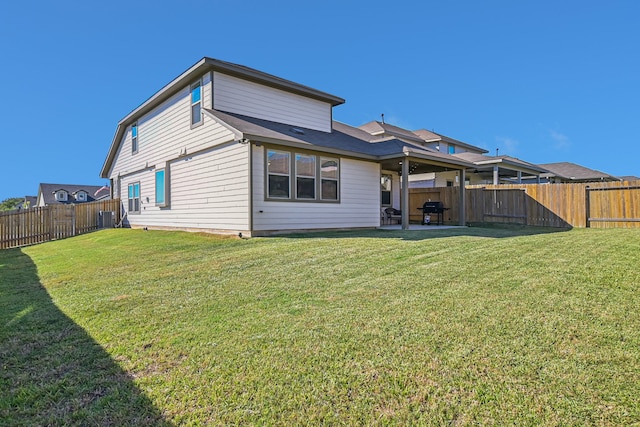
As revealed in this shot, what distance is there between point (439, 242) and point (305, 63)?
51.7ft

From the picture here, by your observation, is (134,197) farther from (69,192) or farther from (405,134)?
(69,192)

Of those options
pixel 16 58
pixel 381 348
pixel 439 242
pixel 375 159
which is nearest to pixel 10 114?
pixel 16 58

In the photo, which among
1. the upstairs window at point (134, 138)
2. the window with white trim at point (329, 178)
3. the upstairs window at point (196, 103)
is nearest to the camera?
the window with white trim at point (329, 178)

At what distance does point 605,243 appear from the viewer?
6.91 metres

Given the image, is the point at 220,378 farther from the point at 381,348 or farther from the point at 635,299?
the point at 635,299

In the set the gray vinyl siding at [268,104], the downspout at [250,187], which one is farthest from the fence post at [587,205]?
the downspout at [250,187]

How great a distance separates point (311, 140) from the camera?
11047mm

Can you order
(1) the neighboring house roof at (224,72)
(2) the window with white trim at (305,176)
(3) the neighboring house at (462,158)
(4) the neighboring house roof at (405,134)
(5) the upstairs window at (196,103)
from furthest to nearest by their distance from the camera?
(4) the neighboring house roof at (405,134)
(3) the neighboring house at (462,158)
(5) the upstairs window at (196,103)
(1) the neighboring house roof at (224,72)
(2) the window with white trim at (305,176)

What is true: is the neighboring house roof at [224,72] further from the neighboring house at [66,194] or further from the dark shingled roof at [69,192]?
the dark shingled roof at [69,192]

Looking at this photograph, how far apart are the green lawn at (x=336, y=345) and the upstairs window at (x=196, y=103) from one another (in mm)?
7455

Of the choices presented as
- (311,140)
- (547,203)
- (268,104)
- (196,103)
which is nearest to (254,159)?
(311,140)

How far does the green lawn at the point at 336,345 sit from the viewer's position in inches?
80.4

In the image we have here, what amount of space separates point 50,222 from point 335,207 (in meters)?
11.7

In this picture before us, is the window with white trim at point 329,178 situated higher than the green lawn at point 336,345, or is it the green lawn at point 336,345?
the window with white trim at point 329,178
